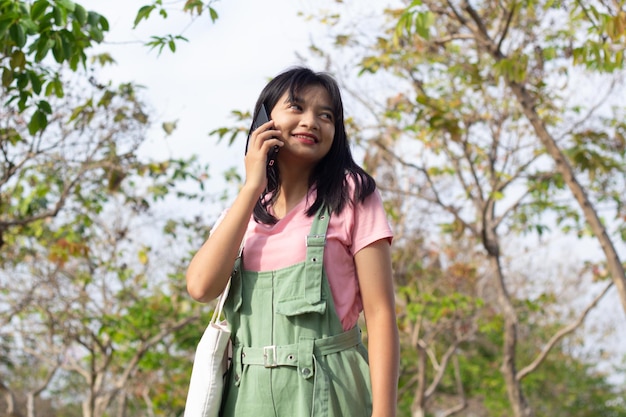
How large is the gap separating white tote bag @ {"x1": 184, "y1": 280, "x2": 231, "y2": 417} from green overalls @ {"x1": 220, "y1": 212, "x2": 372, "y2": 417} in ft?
0.12

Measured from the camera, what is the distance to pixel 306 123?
6.40 feet

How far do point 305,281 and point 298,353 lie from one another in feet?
0.50

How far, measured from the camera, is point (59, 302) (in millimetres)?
9422

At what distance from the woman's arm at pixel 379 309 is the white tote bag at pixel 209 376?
0.32 meters

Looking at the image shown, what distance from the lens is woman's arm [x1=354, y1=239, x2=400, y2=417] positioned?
178 centimetres

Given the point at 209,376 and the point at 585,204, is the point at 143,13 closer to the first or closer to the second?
the point at 209,376

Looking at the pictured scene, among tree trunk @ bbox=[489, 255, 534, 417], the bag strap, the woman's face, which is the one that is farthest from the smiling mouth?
tree trunk @ bbox=[489, 255, 534, 417]

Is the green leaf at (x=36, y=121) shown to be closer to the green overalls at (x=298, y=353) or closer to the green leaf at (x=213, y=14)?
the green leaf at (x=213, y=14)

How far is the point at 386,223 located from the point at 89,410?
9.40 meters

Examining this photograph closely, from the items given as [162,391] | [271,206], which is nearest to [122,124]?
[271,206]

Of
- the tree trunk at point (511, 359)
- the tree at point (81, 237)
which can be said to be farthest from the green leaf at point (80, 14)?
the tree trunk at point (511, 359)

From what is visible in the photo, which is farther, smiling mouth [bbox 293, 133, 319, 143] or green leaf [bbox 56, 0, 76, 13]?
green leaf [bbox 56, 0, 76, 13]

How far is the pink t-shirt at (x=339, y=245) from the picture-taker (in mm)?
1839

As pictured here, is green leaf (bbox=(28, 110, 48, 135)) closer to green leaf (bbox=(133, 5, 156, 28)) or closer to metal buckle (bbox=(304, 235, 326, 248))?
green leaf (bbox=(133, 5, 156, 28))
